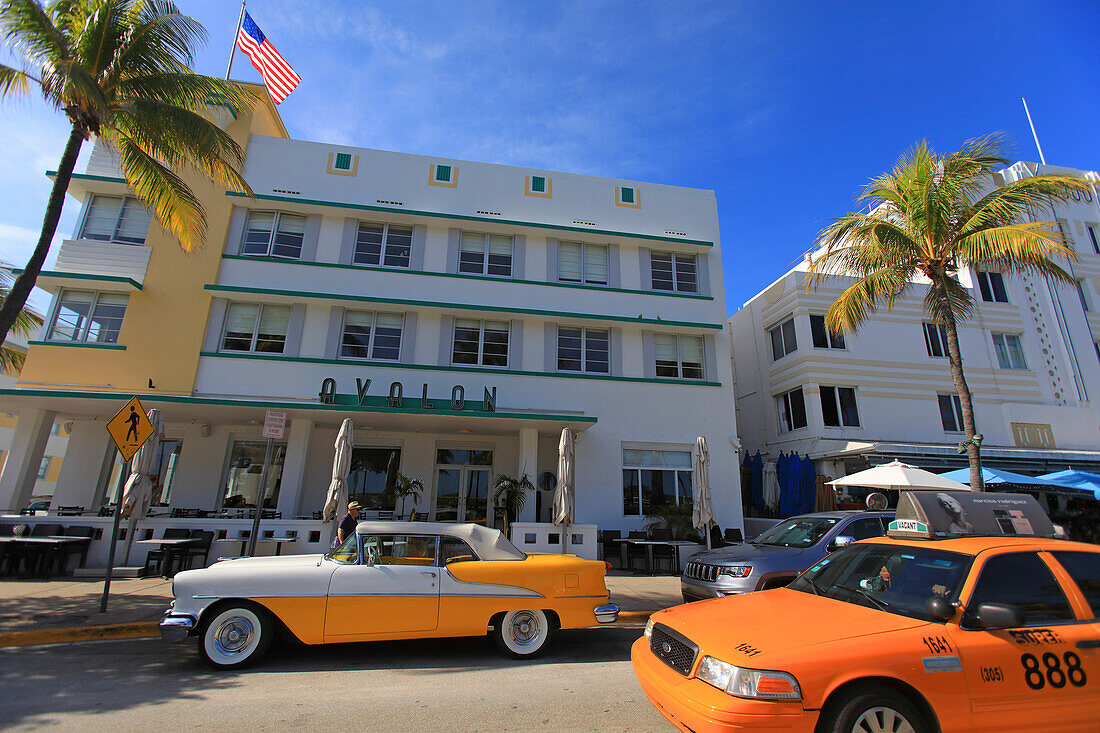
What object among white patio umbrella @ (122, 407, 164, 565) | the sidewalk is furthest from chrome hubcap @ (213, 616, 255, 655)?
white patio umbrella @ (122, 407, 164, 565)

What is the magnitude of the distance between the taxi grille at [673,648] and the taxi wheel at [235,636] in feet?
14.5

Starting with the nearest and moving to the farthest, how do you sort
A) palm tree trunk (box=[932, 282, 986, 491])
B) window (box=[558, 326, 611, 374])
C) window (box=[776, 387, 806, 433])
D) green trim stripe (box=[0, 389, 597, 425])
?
1. palm tree trunk (box=[932, 282, 986, 491])
2. green trim stripe (box=[0, 389, 597, 425])
3. window (box=[558, 326, 611, 374])
4. window (box=[776, 387, 806, 433])

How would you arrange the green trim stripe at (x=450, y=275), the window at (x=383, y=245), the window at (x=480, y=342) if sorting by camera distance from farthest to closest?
1. the window at (x=383, y=245)
2. the window at (x=480, y=342)
3. the green trim stripe at (x=450, y=275)

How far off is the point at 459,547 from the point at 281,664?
7.70 ft

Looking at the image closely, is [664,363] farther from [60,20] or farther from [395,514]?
[60,20]

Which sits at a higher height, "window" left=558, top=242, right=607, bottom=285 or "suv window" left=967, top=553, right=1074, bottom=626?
"window" left=558, top=242, right=607, bottom=285

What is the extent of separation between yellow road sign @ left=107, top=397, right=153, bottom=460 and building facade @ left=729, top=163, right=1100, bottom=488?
18033 mm

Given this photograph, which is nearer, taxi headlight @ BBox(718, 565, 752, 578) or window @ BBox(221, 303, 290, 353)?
taxi headlight @ BBox(718, 565, 752, 578)

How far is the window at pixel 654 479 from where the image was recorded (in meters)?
16.1

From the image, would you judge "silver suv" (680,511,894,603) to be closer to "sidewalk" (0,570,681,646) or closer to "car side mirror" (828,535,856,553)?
"car side mirror" (828,535,856,553)

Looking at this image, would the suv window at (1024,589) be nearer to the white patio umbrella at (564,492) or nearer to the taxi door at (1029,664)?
the taxi door at (1029,664)

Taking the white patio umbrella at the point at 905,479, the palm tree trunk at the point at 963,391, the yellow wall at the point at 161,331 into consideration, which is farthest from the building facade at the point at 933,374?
the yellow wall at the point at 161,331

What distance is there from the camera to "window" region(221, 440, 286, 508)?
1538cm

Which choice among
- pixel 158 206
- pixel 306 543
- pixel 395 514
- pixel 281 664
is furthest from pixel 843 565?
pixel 158 206
